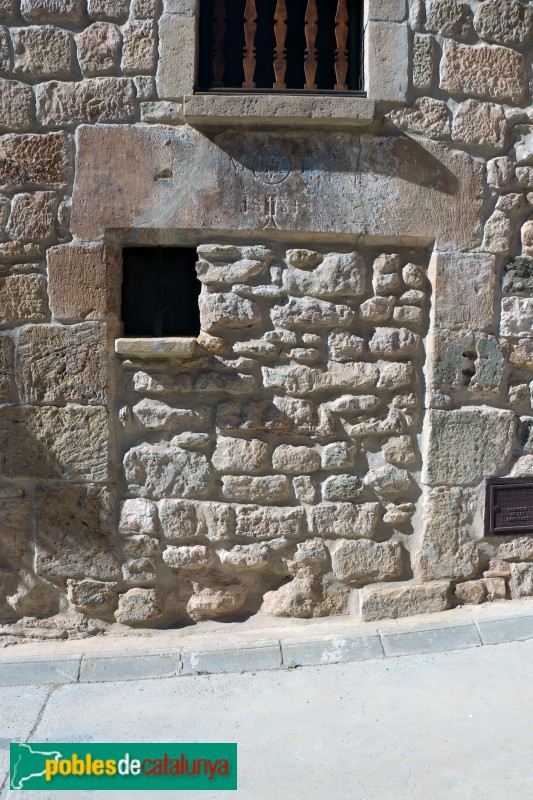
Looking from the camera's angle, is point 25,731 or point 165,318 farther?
point 165,318

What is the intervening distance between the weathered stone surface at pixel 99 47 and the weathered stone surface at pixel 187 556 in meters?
2.24

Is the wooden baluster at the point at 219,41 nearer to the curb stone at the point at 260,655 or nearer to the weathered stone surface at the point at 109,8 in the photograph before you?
the weathered stone surface at the point at 109,8

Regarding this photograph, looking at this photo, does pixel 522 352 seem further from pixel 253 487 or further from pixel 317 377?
pixel 253 487

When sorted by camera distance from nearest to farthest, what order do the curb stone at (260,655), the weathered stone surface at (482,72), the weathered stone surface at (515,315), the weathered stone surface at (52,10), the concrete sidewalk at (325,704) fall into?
the concrete sidewalk at (325,704), the curb stone at (260,655), the weathered stone surface at (52,10), the weathered stone surface at (482,72), the weathered stone surface at (515,315)

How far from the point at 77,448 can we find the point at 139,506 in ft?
1.31

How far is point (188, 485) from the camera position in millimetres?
3268

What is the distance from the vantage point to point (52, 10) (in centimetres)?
315

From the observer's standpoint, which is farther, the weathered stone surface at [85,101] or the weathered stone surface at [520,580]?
the weathered stone surface at [520,580]

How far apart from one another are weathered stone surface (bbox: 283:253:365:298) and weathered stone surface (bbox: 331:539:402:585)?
1.20 meters

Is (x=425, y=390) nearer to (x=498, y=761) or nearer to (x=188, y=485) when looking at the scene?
(x=188, y=485)

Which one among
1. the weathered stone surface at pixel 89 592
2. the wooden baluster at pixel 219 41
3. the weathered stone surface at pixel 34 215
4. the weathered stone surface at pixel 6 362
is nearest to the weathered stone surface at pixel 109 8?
the wooden baluster at pixel 219 41

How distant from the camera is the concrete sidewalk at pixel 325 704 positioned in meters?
2.31

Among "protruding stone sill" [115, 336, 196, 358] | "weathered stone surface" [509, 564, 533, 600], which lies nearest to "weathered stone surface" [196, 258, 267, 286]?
"protruding stone sill" [115, 336, 196, 358]

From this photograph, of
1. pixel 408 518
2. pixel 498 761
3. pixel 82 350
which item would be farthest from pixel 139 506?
pixel 498 761
